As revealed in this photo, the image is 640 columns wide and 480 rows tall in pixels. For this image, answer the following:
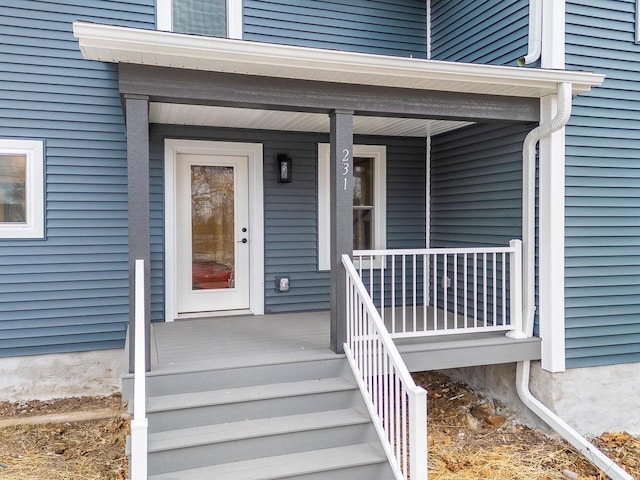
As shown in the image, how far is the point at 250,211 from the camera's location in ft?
18.5

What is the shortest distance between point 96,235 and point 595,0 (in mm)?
5245

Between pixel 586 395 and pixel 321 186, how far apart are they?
3398 millimetres

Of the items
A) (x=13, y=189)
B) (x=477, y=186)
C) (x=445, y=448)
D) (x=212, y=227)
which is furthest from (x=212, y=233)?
(x=445, y=448)

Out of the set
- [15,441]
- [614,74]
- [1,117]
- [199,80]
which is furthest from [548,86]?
[15,441]

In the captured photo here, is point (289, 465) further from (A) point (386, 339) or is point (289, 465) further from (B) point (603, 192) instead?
(B) point (603, 192)

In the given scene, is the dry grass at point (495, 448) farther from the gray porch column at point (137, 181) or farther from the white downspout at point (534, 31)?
the white downspout at point (534, 31)

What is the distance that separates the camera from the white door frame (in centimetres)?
528

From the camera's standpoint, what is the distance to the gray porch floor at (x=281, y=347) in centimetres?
376

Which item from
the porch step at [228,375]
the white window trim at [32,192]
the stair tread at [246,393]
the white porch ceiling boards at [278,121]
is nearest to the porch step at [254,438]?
the stair tread at [246,393]

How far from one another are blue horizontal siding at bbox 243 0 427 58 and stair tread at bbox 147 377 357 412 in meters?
3.70

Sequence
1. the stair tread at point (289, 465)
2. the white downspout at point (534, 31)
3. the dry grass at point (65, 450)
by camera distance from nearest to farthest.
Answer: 1. the stair tread at point (289, 465)
2. the dry grass at point (65, 450)
3. the white downspout at point (534, 31)

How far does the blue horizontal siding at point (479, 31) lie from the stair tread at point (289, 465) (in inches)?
149

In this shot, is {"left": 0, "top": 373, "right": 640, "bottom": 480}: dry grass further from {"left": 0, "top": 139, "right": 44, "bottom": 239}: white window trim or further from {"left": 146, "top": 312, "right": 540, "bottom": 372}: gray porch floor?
{"left": 0, "top": 139, "right": 44, "bottom": 239}: white window trim

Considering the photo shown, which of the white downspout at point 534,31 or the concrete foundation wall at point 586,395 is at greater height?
the white downspout at point 534,31
